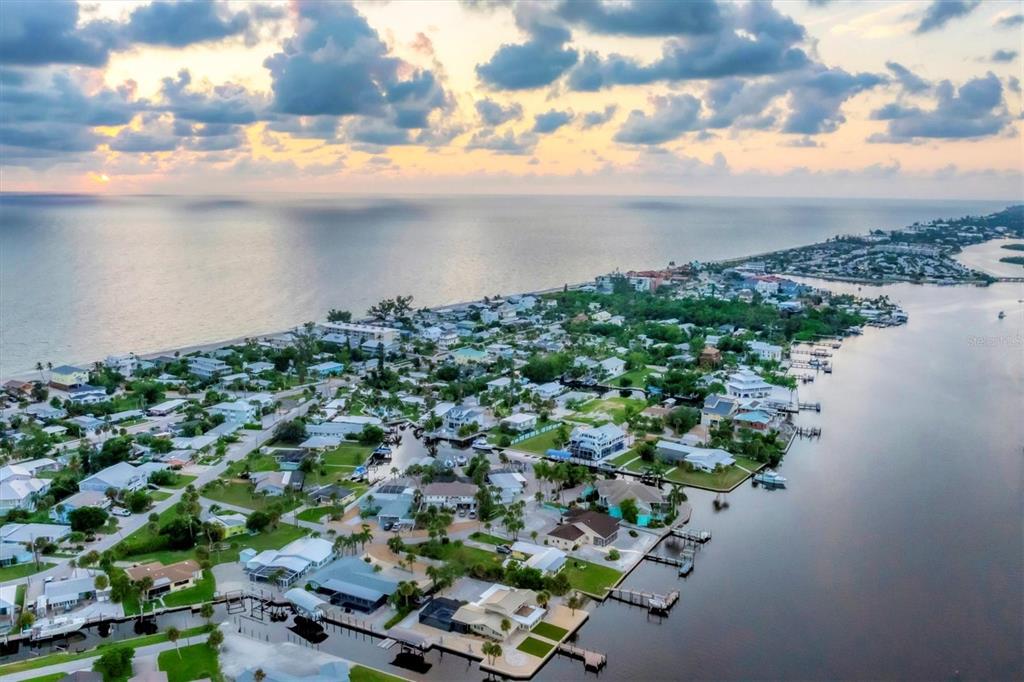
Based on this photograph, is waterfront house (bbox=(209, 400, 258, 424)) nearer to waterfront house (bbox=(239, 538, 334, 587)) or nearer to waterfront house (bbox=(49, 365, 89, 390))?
waterfront house (bbox=(49, 365, 89, 390))

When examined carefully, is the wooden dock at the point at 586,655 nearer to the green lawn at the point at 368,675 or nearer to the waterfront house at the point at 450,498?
the green lawn at the point at 368,675

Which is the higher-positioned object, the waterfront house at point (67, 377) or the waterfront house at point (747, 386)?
the waterfront house at point (747, 386)

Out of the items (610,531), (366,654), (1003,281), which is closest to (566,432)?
(610,531)

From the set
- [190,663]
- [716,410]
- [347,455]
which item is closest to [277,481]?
[347,455]

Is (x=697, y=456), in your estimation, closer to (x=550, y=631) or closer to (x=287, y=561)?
(x=550, y=631)

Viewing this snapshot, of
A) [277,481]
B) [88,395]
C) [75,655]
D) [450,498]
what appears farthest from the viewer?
[88,395]

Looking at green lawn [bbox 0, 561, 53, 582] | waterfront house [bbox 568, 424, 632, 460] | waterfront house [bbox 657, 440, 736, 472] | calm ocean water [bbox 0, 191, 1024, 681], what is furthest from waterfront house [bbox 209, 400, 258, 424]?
waterfront house [bbox 657, 440, 736, 472]

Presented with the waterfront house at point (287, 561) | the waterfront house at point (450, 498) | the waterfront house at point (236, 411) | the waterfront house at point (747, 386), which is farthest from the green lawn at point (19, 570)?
the waterfront house at point (747, 386)
